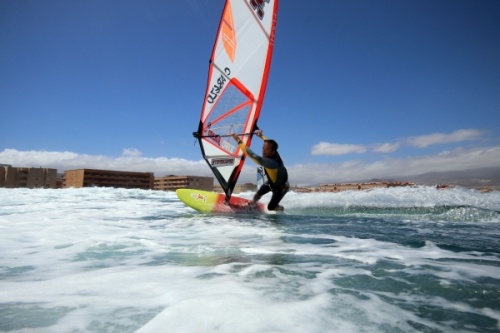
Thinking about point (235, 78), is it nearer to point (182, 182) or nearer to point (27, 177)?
point (182, 182)

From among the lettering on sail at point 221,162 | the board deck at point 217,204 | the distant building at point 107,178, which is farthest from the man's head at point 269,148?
the distant building at point 107,178

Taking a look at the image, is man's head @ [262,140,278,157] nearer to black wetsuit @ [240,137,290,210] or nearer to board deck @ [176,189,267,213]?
black wetsuit @ [240,137,290,210]

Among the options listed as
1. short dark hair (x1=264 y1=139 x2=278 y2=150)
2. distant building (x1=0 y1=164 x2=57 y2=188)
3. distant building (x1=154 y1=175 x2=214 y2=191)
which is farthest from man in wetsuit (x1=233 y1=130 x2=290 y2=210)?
distant building (x1=0 y1=164 x2=57 y2=188)

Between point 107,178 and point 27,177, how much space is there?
23634 millimetres

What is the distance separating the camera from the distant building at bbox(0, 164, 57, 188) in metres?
82.9

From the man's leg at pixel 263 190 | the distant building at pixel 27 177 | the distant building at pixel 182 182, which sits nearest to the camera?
the man's leg at pixel 263 190

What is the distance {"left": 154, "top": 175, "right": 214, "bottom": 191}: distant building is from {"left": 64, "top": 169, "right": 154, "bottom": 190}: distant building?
574 inches

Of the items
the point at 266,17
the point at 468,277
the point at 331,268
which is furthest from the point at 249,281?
the point at 266,17

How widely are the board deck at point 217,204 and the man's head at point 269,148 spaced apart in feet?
6.65

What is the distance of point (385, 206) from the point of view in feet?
35.6

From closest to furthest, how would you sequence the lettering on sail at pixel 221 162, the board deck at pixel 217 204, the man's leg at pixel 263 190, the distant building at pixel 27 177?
1. the man's leg at pixel 263 190
2. the lettering on sail at pixel 221 162
3. the board deck at pixel 217 204
4. the distant building at pixel 27 177

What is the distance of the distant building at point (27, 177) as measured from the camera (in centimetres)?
8288

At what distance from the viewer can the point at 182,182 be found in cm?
10175

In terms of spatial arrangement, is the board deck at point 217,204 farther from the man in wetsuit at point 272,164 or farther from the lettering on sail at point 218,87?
the lettering on sail at point 218,87
